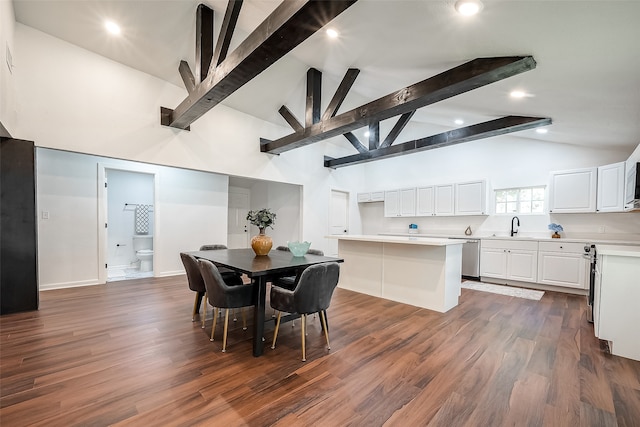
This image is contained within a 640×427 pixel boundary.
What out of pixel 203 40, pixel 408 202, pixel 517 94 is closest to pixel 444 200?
pixel 408 202

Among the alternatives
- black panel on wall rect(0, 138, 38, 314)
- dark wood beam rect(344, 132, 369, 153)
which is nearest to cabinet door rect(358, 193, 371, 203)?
dark wood beam rect(344, 132, 369, 153)

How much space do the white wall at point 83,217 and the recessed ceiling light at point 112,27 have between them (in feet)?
7.27

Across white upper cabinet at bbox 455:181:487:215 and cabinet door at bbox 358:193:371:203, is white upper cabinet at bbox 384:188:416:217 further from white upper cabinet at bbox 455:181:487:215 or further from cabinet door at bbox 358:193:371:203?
white upper cabinet at bbox 455:181:487:215

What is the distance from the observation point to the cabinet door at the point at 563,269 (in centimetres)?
436

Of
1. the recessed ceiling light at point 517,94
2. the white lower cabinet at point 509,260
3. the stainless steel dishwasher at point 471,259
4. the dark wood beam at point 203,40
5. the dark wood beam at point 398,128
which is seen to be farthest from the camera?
the stainless steel dishwasher at point 471,259

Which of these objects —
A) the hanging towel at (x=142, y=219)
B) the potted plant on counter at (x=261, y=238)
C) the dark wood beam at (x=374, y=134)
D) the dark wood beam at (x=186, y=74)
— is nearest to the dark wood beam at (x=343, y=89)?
the dark wood beam at (x=374, y=134)

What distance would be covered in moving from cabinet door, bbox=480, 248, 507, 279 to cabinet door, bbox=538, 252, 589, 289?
0.54m

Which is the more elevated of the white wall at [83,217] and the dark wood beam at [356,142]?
the dark wood beam at [356,142]

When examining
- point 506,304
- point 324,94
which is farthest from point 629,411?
point 324,94

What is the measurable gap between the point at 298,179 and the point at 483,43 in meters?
4.47

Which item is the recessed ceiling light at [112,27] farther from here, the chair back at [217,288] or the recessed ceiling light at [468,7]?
the recessed ceiling light at [468,7]

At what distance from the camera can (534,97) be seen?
302cm

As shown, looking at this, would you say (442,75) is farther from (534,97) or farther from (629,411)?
(629,411)

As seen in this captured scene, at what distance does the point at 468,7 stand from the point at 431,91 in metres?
1.06
